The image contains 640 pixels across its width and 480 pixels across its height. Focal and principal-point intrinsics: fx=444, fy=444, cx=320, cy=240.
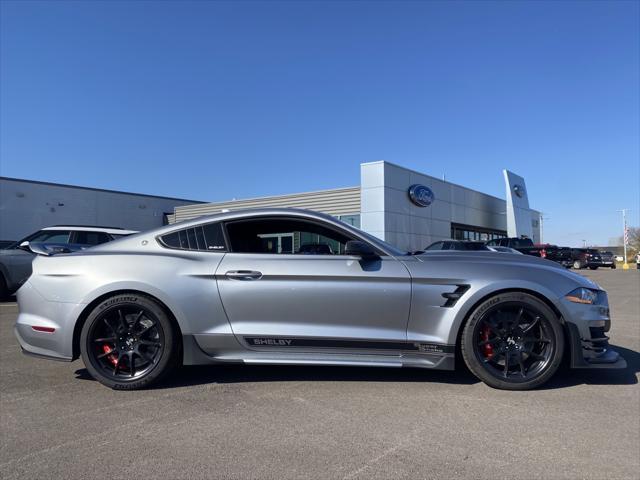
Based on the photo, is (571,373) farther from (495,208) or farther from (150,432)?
(495,208)

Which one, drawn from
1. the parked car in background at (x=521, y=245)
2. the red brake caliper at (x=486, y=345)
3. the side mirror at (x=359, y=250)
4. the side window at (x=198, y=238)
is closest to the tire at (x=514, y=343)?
the red brake caliper at (x=486, y=345)

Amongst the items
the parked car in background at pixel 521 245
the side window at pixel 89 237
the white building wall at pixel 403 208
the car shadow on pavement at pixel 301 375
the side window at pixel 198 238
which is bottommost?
the car shadow on pavement at pixel 301 375

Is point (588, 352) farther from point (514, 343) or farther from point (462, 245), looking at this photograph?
point (462, 245)

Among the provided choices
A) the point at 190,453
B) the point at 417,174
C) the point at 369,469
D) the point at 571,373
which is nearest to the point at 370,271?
the point at 369,469

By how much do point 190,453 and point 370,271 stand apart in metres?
1.91

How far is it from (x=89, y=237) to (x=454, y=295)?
8.85 meters

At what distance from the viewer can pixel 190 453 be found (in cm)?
257

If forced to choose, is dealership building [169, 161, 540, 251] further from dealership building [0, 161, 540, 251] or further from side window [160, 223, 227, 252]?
side window [160, 223, 227, 252]

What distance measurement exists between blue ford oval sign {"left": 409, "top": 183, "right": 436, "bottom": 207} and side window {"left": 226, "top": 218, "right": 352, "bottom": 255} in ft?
61.9

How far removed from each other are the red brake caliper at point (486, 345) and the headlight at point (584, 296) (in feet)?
2.33

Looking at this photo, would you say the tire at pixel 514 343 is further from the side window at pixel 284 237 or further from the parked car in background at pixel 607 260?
the parked car in background at pixel 607 260

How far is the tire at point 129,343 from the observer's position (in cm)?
371

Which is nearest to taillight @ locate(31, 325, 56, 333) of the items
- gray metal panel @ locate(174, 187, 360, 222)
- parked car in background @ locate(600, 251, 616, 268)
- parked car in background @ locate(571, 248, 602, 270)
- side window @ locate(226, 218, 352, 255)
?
side window @ locate(226, 218, 352, 255)

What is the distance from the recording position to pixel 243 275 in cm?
377
